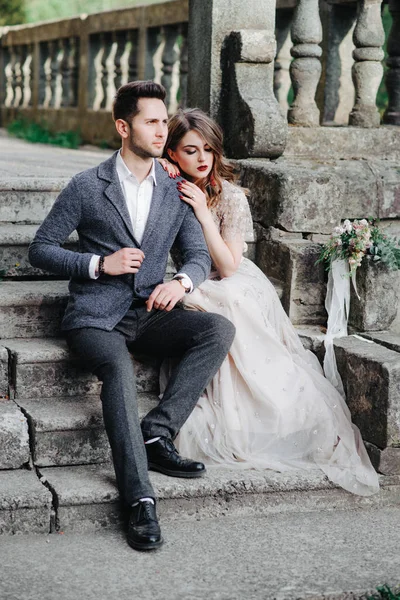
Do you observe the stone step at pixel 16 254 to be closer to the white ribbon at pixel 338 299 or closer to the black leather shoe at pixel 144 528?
the white ribbon at pixel 338 299

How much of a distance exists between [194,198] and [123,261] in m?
0.56

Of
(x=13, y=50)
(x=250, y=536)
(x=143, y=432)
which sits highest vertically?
(x=13, y=50)

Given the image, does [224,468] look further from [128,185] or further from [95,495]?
[128,185]

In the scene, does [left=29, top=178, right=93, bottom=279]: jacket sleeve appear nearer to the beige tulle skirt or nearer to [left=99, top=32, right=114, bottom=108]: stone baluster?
the beige tulle skirt

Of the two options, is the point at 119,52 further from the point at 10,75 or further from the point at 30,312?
the point at 30,312

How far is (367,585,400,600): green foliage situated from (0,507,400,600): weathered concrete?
4 centimetres

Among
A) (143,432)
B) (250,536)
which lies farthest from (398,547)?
(143,432)

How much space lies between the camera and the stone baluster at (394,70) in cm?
597

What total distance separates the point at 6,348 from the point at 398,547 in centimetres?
187

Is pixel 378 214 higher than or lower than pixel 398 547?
higher

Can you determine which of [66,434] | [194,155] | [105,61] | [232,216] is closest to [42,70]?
[105,61]

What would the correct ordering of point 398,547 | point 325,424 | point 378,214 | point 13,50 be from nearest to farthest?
1. point 398,547
2. point 325,424
3. point 378,214
4. point 13,50

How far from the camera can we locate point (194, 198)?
15.1 ft

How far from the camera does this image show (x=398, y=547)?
3875 mm
